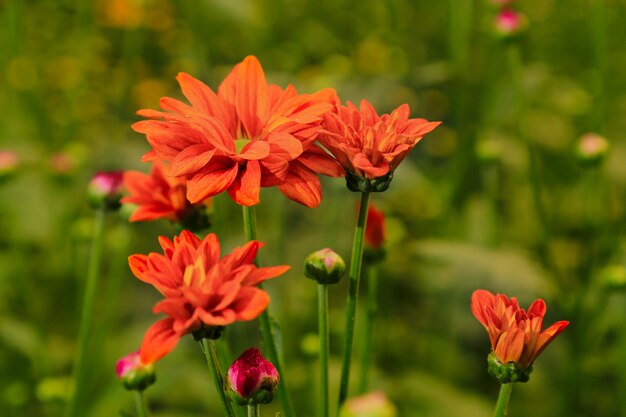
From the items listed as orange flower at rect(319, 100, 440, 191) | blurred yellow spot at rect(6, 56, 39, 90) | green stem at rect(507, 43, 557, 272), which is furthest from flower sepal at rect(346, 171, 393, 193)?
blurred yellow spot at rect(6, 56, 39, 90)

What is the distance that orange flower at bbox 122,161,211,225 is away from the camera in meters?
0.48

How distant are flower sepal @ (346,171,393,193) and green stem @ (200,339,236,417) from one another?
0.38 ft

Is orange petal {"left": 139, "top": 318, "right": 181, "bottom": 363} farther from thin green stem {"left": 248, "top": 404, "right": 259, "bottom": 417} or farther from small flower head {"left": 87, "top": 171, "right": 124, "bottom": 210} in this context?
small flower head {"left": 87, "top": 171, "right": 124, "bottom": 210}

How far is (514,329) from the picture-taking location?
0.36m

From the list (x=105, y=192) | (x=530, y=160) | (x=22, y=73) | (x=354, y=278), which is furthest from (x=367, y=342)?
(x=22, y=73)

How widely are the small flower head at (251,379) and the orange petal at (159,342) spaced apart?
47 mm

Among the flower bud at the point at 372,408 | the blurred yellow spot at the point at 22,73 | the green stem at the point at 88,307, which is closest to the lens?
the flower bud at the point at 372,408

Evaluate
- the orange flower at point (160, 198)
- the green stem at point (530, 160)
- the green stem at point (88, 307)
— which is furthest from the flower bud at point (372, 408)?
the green stem at point (530, 160)

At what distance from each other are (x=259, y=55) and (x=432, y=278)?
22.8 inches

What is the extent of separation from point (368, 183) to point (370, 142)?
0.02 m

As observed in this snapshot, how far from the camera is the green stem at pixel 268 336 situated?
397 millimetres

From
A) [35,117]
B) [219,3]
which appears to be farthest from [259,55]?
[35,117]

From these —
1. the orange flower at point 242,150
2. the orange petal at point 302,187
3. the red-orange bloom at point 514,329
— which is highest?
the orange flower at point 242,150

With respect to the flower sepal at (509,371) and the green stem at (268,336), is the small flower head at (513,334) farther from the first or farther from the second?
the green stem at (268,336)
